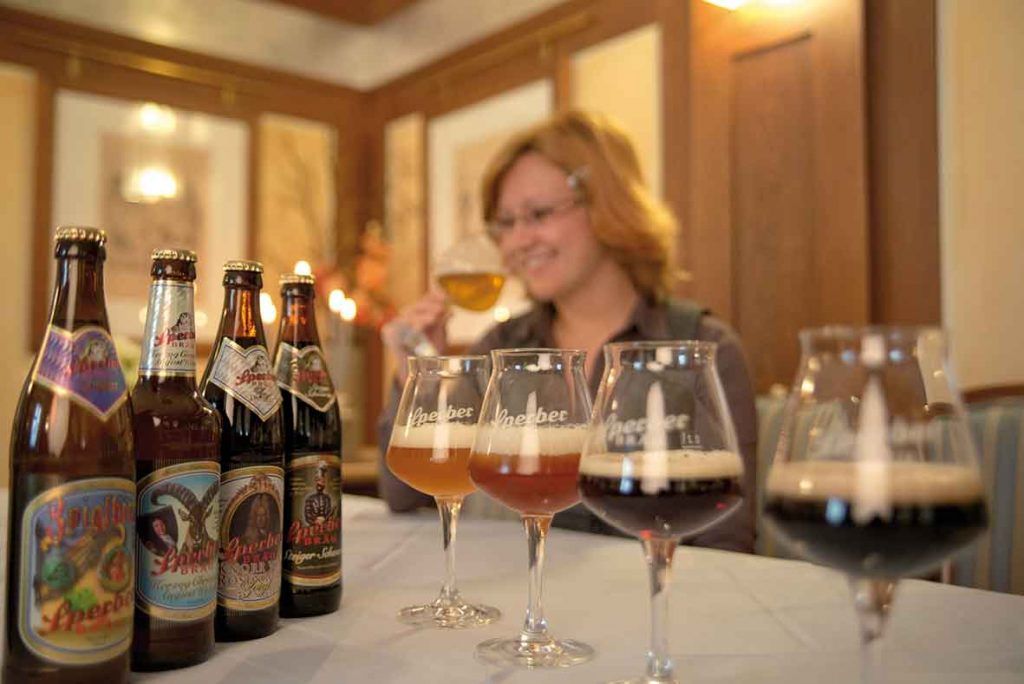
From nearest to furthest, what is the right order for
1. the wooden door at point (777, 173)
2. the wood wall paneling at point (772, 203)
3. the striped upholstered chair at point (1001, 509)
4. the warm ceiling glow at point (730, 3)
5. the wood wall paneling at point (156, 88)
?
the striped upholstered chair at point (1001, 509)
the wooden door at point (777, 173)
the wood wall paneling at point (772, 203)
the warm ceiling glow at point (730, 3)
the wood wall paneling at point (156, 88)

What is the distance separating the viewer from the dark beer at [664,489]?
2.39 ft

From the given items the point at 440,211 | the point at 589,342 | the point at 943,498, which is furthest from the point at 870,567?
the point at 440,211

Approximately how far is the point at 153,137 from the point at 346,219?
46.9 inches

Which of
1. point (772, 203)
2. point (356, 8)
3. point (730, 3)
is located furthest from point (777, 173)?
point (356, 8)

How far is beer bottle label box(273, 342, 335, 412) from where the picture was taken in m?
0.96

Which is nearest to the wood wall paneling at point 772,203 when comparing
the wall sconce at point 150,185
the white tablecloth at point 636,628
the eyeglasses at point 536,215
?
the eyeglasses at point 536,215

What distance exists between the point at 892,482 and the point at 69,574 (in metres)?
0.62

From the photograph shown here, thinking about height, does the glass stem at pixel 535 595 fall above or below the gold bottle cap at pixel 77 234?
below

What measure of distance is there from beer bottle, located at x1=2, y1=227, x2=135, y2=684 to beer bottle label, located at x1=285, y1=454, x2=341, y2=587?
0.21 metres

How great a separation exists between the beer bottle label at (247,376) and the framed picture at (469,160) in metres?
3.30

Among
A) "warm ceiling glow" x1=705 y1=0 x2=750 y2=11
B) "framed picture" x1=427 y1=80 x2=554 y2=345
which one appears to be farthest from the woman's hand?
"framed picture" x1=427 y1=80 x2=554 y2=345

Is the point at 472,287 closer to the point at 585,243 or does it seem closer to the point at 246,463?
the point at 585,243

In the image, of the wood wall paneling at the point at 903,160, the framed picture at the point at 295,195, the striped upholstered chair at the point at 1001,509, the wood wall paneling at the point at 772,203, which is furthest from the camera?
the framed picture at the point at 295,195

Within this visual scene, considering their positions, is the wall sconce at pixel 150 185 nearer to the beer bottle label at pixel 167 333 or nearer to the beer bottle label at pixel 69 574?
the beer bottle label at pixel 167 333
